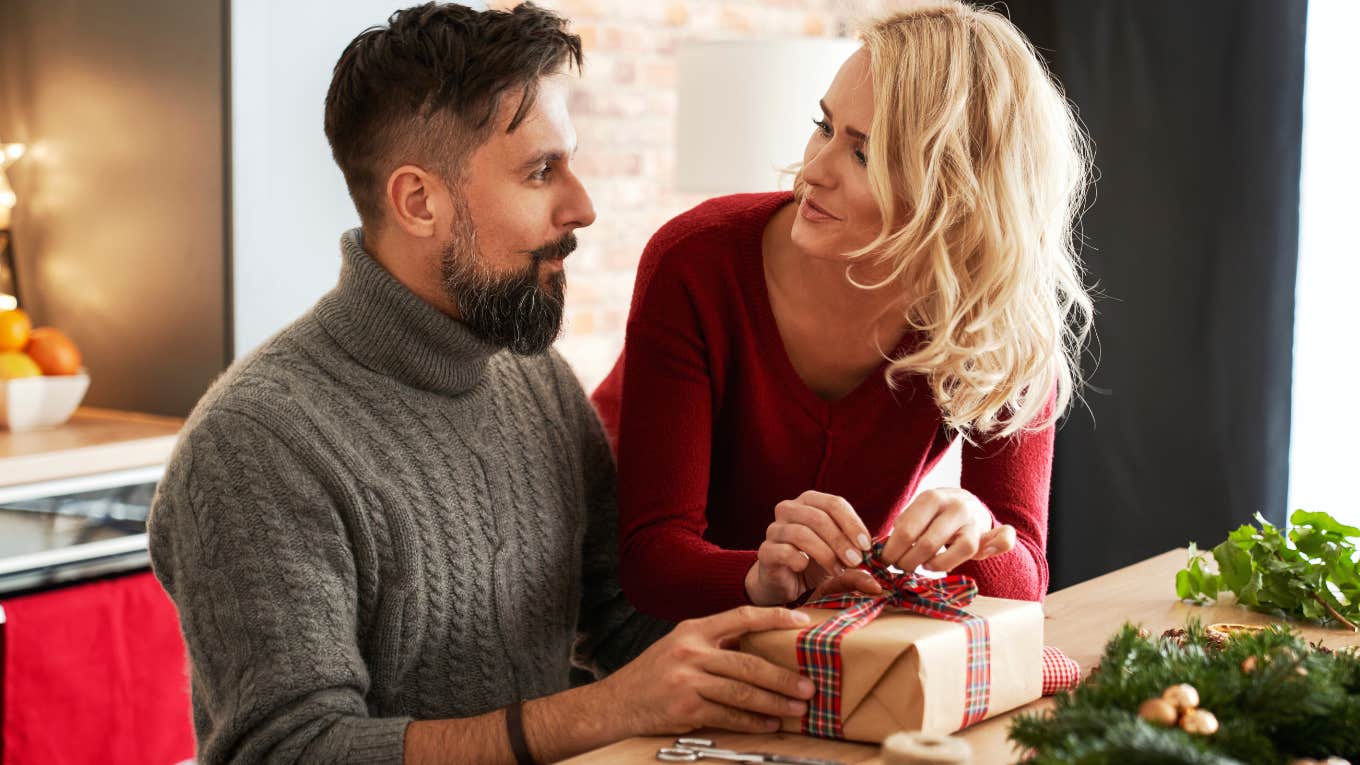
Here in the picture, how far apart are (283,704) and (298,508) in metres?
0.18

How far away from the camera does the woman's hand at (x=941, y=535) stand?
1.25 metres

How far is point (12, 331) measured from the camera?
8.54 feet

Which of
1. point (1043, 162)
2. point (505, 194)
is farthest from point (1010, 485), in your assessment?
point (505, 194)

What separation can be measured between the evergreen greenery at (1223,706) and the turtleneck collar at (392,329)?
28.7 inches

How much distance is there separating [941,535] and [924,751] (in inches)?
16.7

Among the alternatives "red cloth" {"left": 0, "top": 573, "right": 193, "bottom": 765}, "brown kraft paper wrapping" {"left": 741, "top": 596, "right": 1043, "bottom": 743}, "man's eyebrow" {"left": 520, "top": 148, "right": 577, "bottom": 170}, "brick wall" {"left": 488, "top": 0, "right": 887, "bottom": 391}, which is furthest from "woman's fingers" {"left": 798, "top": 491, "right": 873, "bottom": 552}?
"brick wall" {"left": 488, "top": 0, "right": 887, "bottom": 391}

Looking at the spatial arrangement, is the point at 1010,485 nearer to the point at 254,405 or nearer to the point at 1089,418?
the point at 254,405

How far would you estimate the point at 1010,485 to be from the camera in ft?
5.27

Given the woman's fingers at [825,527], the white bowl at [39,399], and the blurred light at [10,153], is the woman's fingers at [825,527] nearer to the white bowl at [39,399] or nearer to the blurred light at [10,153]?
the white bowl at [39,399]

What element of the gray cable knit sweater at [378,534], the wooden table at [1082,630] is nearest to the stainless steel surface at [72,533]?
the gray cable knit sweater at [378,534]

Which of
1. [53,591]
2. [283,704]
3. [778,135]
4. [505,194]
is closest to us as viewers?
[283,704]

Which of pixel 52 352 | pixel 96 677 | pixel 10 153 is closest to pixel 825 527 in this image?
pixel 96 677

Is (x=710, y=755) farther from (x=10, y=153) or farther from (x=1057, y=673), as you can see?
(x=10, y=153)

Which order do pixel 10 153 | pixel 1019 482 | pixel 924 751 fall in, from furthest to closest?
1. pixel 10 153
2. pixel 1019 482
3. pixel 924 751
